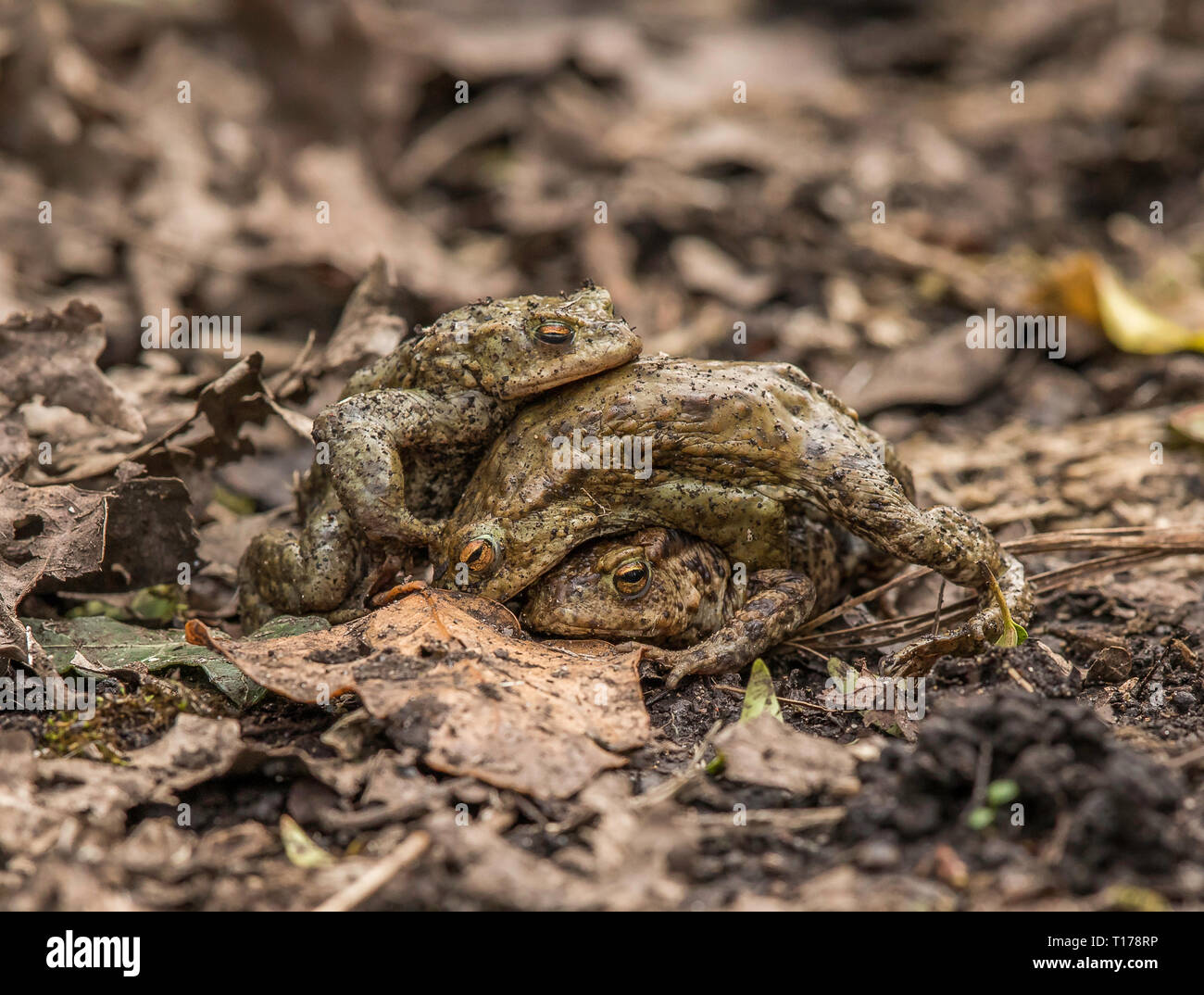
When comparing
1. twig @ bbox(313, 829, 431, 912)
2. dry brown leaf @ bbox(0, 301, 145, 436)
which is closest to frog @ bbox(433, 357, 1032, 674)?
twig @ bbox(313, 829, 431, 912)

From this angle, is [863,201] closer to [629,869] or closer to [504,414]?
[504,414]

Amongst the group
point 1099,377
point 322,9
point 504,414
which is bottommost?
point 504,414

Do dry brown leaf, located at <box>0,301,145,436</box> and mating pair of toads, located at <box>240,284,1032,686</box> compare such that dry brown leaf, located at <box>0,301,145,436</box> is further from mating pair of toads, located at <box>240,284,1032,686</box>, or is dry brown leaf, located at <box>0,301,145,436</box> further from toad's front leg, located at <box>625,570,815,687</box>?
toad's front leg, located at <box>625,570,815,687</box>

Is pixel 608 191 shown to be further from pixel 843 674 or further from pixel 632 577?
pixel 843 674

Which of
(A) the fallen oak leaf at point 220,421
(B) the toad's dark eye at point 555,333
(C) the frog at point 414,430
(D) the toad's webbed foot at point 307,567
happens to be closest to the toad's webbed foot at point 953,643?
(C) the frog at point 414,430

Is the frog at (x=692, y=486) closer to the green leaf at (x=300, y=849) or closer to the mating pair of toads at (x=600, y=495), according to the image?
the mating pair of toads at (x=600, y=495)

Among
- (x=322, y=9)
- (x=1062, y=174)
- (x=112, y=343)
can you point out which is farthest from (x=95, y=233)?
(x=1062, y=174)

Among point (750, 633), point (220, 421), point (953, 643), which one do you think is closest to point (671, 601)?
point (750, 633)
